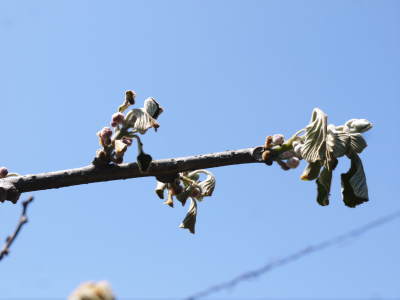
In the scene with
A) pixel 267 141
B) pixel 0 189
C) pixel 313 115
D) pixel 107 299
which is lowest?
pixel 107 299

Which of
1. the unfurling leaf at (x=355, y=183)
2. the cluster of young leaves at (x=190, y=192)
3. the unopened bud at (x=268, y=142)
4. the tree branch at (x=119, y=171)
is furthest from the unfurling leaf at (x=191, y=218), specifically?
the unfurling leaf at (x=355, y=183)

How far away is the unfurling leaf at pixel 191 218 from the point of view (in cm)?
204

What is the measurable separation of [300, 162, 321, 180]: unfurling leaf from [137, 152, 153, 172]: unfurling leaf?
55cm

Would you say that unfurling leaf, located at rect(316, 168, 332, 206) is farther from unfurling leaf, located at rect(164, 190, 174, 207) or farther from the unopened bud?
unfurling leaf, located at rect(164, 190, 174, 207)

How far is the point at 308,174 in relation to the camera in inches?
73.4

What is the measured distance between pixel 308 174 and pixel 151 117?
0.57 meters

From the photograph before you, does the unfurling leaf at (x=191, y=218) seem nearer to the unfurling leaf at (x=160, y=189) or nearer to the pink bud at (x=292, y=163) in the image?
the unfurling leaf at (x=160, y=189)

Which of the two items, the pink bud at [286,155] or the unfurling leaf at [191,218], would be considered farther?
the unfurling leaf at [191,218]

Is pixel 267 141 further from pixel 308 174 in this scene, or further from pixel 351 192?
pixel 351 192

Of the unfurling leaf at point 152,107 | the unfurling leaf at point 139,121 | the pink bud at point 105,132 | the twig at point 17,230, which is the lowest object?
the twig at point 17,230

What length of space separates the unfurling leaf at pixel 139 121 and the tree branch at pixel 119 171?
0.41 feet

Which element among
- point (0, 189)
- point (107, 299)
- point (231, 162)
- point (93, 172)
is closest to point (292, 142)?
point (231, 162)

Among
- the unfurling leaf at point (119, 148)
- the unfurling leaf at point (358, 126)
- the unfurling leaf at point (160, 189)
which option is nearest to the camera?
the unfurling leaf at point (119, 148)

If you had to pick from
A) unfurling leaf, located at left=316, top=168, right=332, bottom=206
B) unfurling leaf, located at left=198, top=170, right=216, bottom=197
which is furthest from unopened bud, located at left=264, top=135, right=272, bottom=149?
unfurling leaf, located at left=198, top=170, right=216, bottom=197
